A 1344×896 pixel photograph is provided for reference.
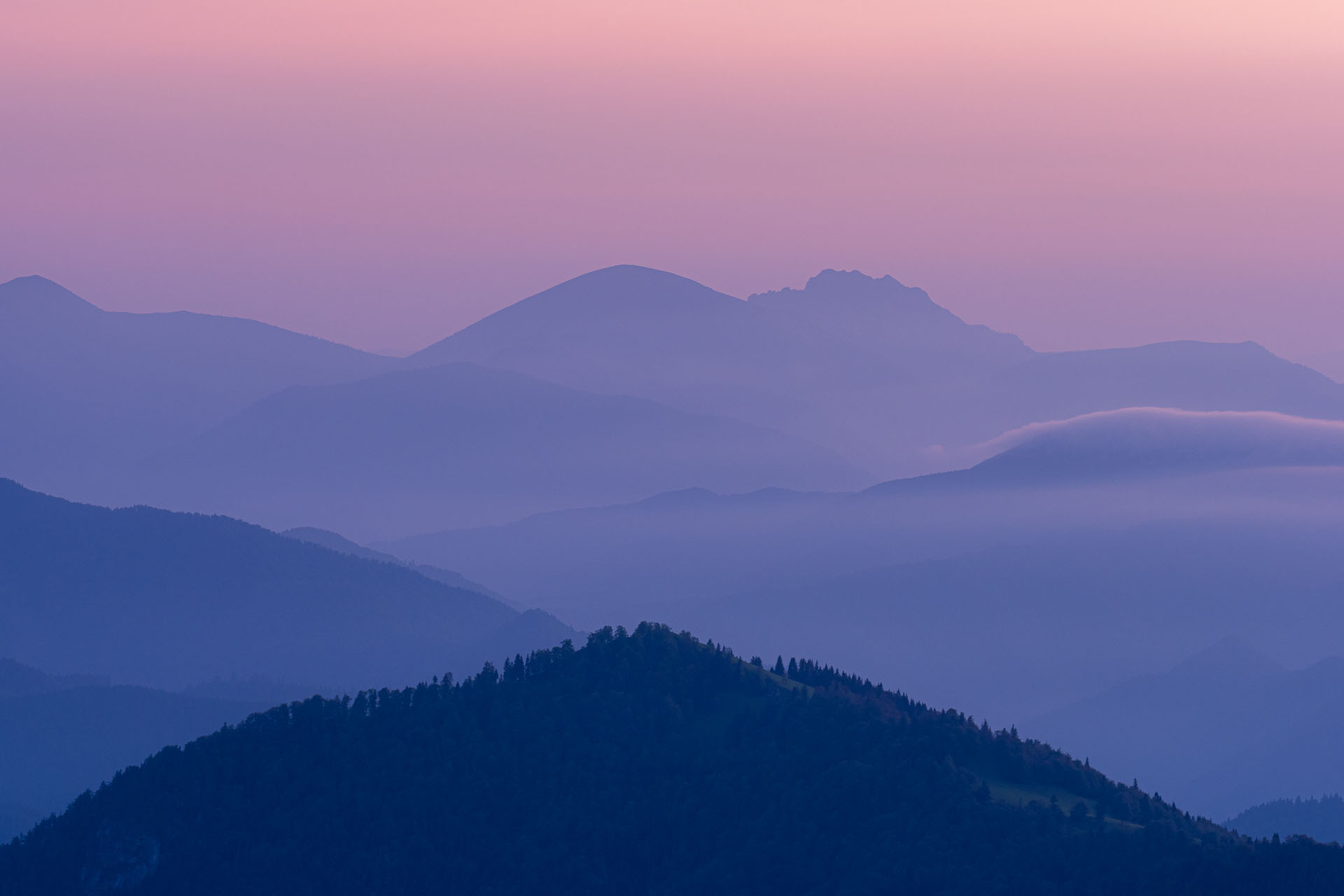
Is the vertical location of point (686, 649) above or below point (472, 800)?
above

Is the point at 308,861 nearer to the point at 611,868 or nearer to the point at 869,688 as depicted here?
the point at 611,868

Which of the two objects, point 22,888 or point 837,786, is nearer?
point 837,786

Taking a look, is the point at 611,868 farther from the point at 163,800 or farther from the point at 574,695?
the point at 163,800

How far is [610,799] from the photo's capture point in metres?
177

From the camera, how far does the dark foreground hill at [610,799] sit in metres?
158

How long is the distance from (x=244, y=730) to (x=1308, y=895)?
338 feet

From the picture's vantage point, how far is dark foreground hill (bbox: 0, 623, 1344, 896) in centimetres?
15762

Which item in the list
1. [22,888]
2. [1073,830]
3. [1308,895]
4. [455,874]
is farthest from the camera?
[22,888]

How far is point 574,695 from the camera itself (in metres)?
187

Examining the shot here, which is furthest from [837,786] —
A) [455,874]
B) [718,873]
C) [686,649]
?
[455,874]

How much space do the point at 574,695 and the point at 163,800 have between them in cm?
4017

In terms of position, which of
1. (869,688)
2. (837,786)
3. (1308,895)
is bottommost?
(1308,895)

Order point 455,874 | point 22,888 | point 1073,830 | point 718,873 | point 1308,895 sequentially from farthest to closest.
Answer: point 22,888, point 455,874, point 718,873, point 1073,830, point 1308,895

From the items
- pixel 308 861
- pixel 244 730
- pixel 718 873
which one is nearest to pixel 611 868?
pixel 718 873
